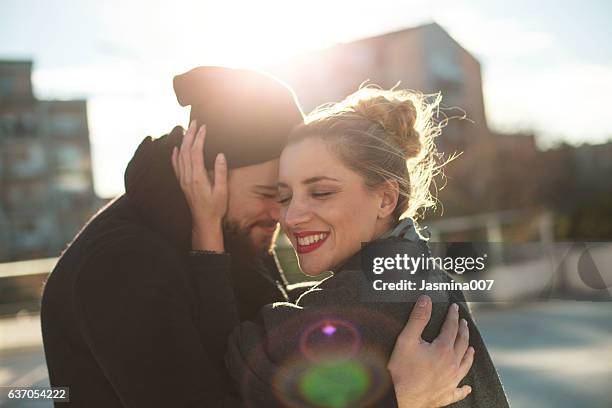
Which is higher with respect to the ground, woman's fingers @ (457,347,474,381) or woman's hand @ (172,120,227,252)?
woman's hand @ (172,120,227,252)

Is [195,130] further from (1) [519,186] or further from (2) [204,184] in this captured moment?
(1) [519,186]

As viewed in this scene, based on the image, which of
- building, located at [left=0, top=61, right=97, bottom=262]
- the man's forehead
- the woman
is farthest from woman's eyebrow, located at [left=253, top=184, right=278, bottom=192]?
building, located at [left=0, top=61, right=97, bottom=262]

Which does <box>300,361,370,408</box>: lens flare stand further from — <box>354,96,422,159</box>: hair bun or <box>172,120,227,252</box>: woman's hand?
<box>354,96,422,159</box>: hair bun

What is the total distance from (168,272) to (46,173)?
50.4m

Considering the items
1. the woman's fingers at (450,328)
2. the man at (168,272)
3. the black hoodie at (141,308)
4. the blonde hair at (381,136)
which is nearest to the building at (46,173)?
the man at (168,272)

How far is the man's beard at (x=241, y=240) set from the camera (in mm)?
2684

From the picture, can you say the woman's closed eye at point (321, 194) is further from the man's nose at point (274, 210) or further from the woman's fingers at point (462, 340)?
the woman's fingers at point (462, 340)

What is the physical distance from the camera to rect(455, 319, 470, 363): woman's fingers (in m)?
2.16

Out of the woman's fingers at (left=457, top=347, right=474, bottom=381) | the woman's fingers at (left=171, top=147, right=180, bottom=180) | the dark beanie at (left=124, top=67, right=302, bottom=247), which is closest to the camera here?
the woman's fingers at (left=457, top=347, right=474, bottom=381)

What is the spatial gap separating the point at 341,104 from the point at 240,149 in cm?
42

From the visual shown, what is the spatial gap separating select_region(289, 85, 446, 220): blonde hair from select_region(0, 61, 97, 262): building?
153 ft

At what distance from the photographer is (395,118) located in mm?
2527

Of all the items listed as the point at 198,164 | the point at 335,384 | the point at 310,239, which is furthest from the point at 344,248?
the point at 198,164

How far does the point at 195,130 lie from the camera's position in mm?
2668
